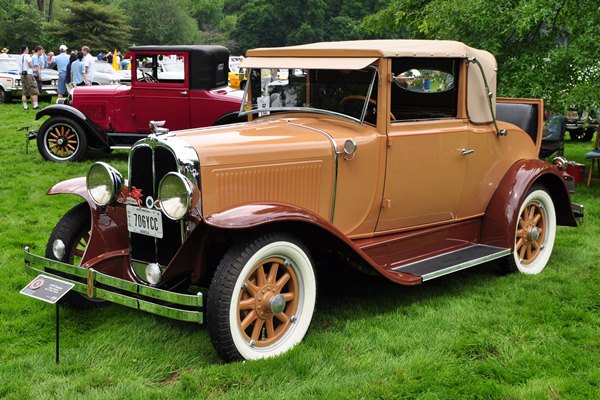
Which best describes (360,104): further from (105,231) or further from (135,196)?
(105,231)

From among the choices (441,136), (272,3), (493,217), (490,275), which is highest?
(272,3)

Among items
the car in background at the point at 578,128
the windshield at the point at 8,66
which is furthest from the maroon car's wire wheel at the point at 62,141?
the windshield at the point at 8,66

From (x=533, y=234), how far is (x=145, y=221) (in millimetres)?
3290

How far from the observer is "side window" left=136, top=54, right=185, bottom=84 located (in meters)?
11.3

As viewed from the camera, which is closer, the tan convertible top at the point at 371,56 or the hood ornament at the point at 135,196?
the hood ornament at the point at 135,196

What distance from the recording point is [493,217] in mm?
5781

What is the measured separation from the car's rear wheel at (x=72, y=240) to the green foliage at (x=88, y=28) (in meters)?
41.3

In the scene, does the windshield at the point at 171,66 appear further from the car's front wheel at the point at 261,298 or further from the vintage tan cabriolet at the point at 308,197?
the car's front wheel at the point at 261,298

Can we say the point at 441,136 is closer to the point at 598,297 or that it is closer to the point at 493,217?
the point at 493,217

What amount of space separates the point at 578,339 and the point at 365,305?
4.71 feet

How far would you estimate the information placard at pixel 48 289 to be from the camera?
4.04 m

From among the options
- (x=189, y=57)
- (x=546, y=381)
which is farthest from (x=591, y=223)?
(x=189, y=57)

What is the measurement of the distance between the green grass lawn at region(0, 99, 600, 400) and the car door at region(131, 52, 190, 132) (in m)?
5.65

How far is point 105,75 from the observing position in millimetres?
22359
